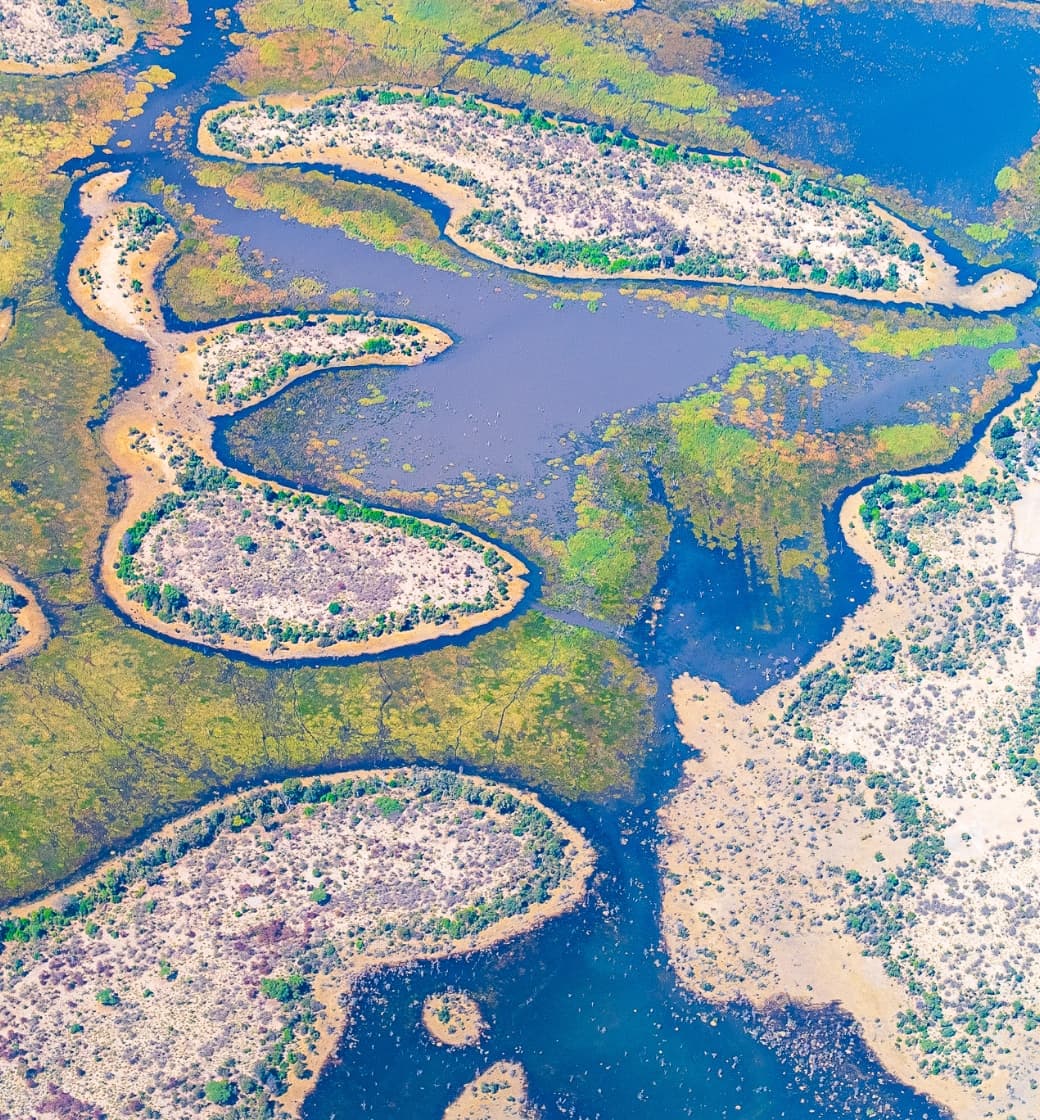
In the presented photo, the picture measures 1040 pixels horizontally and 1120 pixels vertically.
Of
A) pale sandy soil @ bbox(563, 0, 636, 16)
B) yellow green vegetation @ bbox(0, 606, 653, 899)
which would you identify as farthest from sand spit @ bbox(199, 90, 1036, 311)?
yellow green vegetation @ bbox(0, 606, 653, 899)

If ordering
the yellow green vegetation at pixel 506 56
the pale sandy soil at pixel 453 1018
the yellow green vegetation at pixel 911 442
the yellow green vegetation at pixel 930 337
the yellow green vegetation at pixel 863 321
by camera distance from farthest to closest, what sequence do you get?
the yellow green vegetation at pixel 506 56 < the yellow green vegetation at pixel 863 321 < the yellow green vegetation at pixel 930 337 < the yellow green vegetation at pixel 911 442 < the pale sandy soil at pixel 453 1018

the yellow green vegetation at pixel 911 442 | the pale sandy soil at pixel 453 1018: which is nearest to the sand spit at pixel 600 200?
the yellow green vegetation at pixel 911 442

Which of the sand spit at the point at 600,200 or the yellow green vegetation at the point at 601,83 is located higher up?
the yellow green vegetation at the point at 601,83

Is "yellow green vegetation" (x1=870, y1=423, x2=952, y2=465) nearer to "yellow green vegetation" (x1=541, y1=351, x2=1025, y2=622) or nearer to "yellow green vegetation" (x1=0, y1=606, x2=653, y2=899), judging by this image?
"yellow green vegetation" (x1=541, y1=351, x2=1025, y2=622)

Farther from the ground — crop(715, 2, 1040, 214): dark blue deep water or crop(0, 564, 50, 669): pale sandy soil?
crop(715, 2, 1040, 214): dark blue deep water

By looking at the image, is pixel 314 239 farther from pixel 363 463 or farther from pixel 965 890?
pixel 965 890

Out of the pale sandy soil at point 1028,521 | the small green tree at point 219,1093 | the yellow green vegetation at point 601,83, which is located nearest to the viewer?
the small green tree at point 219,1093

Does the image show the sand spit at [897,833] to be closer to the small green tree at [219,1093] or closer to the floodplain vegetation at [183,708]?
the floodplain vegetation at [183,708]
